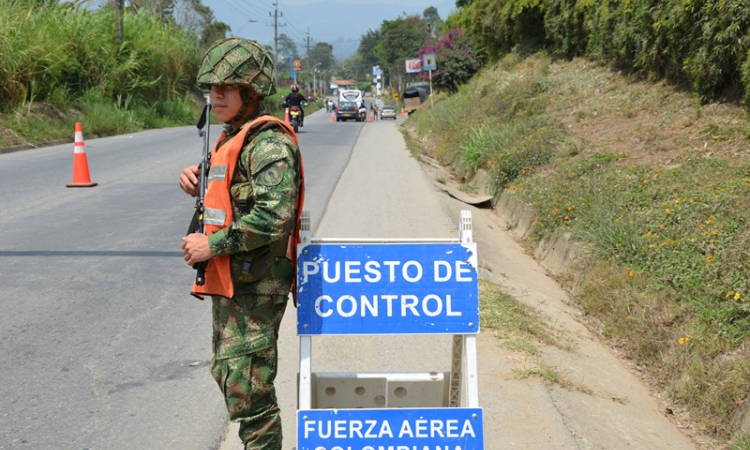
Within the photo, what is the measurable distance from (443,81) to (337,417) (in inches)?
Answer: 1186

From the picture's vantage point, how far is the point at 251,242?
9.38 ft

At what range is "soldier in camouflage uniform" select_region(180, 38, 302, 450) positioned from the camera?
2.86 meters

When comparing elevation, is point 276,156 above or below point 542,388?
above

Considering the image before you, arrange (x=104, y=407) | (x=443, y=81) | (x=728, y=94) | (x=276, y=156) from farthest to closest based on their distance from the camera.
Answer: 1. (x=443, y=81)
2. (x=728, y=94)
3. (x=104, y=407)
4. (x=276, y=156)

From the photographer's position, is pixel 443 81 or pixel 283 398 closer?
pixel 283 398

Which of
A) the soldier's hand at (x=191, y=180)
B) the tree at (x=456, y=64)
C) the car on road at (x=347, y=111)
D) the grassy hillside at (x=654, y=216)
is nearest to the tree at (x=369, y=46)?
the car on road at (x=347, y=111)

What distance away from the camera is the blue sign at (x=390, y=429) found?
3.06 m

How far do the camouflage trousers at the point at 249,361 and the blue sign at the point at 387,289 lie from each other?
0.17 meters

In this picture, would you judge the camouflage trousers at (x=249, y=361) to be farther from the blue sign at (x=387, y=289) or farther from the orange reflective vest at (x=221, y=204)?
the blue sign at (x=387, y=289)

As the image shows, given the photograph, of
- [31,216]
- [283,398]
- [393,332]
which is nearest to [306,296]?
[393,332]

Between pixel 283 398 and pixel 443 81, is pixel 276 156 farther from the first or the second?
pixel 443 81

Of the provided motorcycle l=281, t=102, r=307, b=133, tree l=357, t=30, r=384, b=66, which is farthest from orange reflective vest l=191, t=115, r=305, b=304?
tree l=357, t=30, r=384, b=66

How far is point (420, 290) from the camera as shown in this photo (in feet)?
10.4

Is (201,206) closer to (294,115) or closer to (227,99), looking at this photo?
(227,99)
